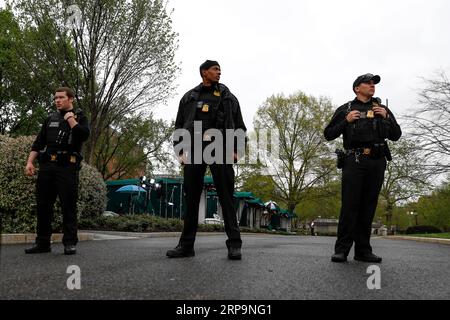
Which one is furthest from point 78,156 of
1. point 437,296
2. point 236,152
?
point 437,296

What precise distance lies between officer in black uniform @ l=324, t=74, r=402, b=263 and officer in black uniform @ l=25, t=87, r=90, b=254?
3.03 meters

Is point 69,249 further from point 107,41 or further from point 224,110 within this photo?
point 107,41

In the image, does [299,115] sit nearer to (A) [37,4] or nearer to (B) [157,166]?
(B) [157,166]

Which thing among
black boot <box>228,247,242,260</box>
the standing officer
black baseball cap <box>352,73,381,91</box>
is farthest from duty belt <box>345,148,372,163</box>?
black boot <box>228,247,242,260</box>

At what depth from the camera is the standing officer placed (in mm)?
4539

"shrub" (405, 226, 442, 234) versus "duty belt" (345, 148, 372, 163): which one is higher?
"duty belt" (345, 148, 372, 163)

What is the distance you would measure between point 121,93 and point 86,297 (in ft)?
51.9

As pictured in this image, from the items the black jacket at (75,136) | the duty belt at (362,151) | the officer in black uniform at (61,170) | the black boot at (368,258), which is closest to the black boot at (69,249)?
the officer in black uniform at (61,170)

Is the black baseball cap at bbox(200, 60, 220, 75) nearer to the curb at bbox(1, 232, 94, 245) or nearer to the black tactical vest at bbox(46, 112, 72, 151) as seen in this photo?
the black tactical vest at bbox(46, 112, 72, 151)

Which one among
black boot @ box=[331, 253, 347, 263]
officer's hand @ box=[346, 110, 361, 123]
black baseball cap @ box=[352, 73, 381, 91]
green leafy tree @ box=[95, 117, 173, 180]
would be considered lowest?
black boot @ box=[331, 253, 347, 263]

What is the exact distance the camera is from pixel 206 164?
4.58 m

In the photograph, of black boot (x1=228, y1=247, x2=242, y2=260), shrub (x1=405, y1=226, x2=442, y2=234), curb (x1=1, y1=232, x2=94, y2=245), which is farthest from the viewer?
shrub (x1=405, y1=226, x2=442, y2=234)

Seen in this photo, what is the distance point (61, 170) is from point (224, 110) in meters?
2.09

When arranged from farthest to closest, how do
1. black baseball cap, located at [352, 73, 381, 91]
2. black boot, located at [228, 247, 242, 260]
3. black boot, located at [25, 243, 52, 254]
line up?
black boot, located at [25, 243, 52, 254], black baseball cap, located at [352, 73, 381, 91], black boot, located at [228, 247, 242, 260]
